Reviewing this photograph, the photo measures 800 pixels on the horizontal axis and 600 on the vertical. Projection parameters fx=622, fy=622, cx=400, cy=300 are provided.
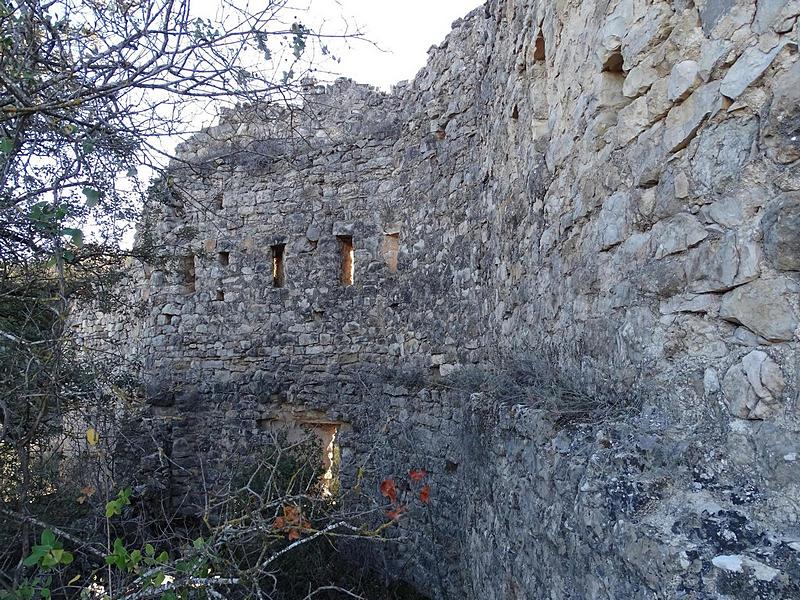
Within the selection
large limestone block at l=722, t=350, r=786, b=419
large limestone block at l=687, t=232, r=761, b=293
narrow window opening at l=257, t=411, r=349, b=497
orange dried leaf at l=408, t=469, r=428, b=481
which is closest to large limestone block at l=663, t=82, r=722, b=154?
large limestone block at l=687, t=232, r=761, b=293

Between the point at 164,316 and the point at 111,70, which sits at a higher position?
the point at 111,70

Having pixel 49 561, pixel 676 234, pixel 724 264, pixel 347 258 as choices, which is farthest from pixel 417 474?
pixel 347 258

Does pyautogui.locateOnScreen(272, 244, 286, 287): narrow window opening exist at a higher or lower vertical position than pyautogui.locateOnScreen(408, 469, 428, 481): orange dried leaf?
higher

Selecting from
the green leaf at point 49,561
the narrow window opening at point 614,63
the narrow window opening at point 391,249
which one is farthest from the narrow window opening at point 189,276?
the narrow window opening at point 614,63

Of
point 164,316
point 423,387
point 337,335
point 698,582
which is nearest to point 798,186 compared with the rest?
point 698,582

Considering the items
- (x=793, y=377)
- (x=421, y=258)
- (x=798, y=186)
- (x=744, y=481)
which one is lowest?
(x=744, y=481)

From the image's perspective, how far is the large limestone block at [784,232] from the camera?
1.43 m

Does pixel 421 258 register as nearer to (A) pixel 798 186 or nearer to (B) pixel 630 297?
(B) pixel 630 297

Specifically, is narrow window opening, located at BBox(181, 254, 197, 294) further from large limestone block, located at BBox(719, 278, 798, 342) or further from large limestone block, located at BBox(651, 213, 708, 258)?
large limestone block, located at BBox(719, 278, 798, 342)

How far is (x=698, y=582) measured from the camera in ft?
4.49

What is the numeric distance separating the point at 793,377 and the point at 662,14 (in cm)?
121

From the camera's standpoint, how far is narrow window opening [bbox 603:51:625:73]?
2291 mm

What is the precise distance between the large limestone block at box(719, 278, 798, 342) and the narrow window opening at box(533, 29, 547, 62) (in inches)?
91.4

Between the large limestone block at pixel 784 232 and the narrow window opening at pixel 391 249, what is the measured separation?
5.40 m
